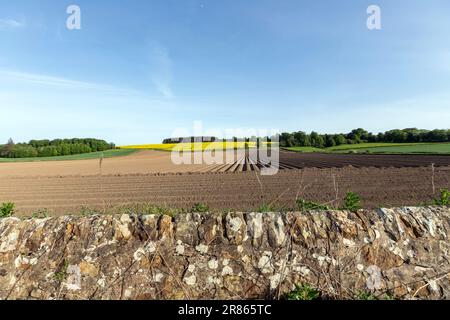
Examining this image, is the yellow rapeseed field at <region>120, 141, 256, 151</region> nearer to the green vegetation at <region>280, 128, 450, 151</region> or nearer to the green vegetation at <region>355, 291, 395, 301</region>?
the green vegetation at <region>280, 128, 450, 151</region>

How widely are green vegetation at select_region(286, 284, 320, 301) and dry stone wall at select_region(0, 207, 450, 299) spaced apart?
9cm

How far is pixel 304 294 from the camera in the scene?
268cm

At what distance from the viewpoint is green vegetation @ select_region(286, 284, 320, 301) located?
2.66 meters

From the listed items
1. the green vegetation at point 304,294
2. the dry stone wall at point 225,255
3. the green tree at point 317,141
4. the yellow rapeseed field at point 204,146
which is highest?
the green tree at point 317,141

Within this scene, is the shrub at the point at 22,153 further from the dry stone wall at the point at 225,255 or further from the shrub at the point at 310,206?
the shrub at the point at 310,206

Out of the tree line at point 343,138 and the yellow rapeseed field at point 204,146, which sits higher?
the tree line at point 343,138

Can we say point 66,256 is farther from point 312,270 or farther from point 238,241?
point 312,270

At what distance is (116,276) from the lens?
2.87m

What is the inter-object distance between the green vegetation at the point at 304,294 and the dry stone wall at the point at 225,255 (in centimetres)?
9

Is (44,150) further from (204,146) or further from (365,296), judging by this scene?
(365,296)

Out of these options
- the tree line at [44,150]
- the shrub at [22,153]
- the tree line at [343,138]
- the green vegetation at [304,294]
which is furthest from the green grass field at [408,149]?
the shrub at [22,153]

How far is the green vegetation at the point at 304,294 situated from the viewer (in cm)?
266

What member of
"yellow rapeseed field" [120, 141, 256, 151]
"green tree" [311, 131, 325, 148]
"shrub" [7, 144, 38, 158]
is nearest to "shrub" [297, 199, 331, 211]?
"yellow rapeseed field" [120, 141, 256, 151]

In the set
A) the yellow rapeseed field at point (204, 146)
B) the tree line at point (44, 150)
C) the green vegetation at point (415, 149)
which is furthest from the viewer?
the tree line at point (44, 150)
